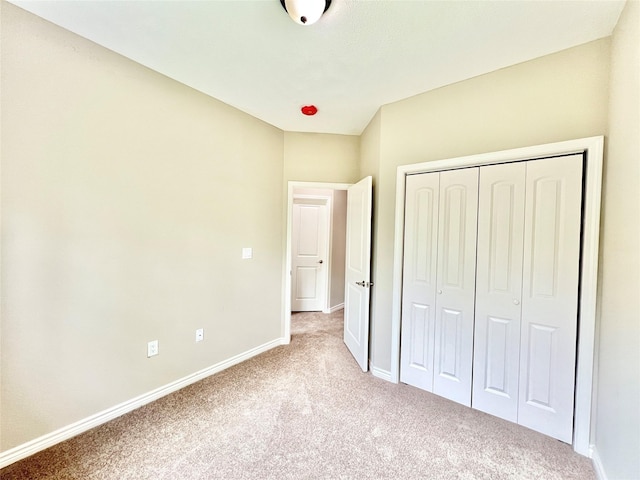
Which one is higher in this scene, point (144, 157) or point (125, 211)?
point (144, 157)

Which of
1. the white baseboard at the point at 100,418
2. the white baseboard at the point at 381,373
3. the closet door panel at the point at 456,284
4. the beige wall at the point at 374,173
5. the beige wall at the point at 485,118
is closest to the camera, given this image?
the white baseboard at the point at 100,418

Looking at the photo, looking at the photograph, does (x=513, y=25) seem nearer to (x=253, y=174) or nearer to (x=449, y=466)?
(x=253, y=174)

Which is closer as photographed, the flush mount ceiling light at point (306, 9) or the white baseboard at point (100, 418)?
the flush mount ceiling light at point (306, 9)

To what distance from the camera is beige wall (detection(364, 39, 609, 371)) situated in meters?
1.66

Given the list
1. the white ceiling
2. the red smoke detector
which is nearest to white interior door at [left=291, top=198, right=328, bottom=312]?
the red smoke detector

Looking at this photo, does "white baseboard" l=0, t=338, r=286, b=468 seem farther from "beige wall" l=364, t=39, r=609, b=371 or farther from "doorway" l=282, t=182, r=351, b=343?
"doorway" l=282, t=182, r=351, b=343

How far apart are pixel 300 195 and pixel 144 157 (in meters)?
2.61

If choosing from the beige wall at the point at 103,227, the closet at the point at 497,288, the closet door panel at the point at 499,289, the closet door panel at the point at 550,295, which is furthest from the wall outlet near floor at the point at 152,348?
the closet door panel at the point at 550,295

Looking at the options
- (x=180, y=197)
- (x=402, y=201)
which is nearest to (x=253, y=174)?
(x=180, y=197)

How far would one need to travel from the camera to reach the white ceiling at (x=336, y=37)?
1.44 m

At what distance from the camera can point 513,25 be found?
5.00 ft

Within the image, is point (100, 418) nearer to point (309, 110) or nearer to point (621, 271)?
point (309, 110)

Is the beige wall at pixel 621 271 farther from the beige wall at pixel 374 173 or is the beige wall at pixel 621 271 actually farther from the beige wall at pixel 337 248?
the beige wall at pixel 337 248

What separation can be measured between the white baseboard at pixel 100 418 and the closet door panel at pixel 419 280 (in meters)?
1.72
